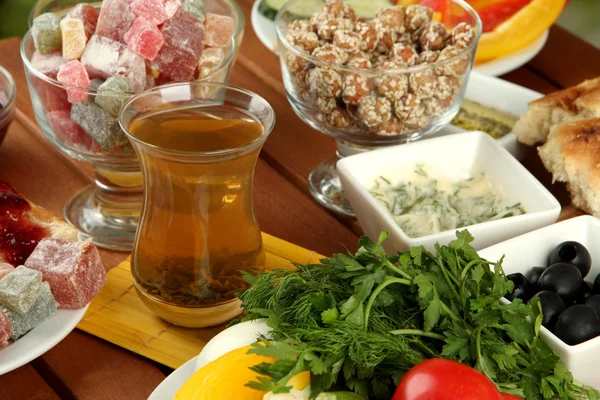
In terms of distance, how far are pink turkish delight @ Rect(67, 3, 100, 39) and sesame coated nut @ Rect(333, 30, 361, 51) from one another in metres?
0.44

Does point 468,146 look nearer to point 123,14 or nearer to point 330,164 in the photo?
point 330,164

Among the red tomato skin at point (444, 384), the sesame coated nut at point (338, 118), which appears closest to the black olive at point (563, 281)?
the red tomato skin at point (444, 384)

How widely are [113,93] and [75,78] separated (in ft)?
A: 0.26

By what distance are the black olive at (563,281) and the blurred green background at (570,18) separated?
8.53 feet

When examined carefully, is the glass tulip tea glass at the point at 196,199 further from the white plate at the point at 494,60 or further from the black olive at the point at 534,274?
the white plate at the point at 494,60

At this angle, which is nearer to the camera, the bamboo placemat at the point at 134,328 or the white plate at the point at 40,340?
the white plate at the point at 40,340

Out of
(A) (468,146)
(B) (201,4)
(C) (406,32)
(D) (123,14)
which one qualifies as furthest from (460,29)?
(D) (123,14)

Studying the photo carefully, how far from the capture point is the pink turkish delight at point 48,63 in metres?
1.40

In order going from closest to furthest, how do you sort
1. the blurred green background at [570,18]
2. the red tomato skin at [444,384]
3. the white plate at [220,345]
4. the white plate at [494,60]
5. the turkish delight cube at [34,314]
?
the red tomato skin at [444,384], the white plate at [220,345], the turkish delight cube at [34,314], the white plate at [494,60], the blurred green background at [570,18]

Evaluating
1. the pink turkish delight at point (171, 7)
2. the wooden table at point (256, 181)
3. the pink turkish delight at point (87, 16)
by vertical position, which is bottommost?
the wooden table at point (256, 181)

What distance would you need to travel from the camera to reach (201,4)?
150cm

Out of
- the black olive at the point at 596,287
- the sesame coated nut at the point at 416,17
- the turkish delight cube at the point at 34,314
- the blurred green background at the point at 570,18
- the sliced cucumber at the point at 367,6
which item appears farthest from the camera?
the blurred green background at the point at 570,18

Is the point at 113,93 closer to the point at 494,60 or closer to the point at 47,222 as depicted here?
the point at 47,222

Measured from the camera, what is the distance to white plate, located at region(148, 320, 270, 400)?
104 centimetres
